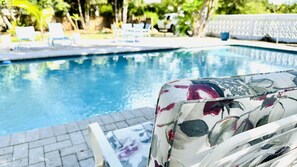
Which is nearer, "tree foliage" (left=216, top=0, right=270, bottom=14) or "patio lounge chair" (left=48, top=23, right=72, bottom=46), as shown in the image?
"patio lounge chair" (left=48, top=23, right=72, bottom=46)

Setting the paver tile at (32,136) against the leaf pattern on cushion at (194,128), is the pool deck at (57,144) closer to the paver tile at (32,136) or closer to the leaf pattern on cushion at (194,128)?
the paver tile at (32,136)

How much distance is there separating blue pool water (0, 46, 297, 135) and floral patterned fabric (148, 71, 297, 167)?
3476 mm

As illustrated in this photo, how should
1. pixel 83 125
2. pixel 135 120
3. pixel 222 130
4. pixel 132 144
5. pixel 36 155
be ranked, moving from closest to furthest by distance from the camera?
1. pixel 222 130
2. pixel 132 144
3. pixel 36 155
4. pixel 83 125
5. pixel 135 120

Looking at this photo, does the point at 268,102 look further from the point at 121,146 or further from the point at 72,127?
the point at 72,127

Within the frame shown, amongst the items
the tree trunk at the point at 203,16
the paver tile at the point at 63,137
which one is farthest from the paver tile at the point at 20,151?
the tree trunk at the point at 203,16

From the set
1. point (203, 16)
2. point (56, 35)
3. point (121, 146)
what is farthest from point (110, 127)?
point (203, 16)

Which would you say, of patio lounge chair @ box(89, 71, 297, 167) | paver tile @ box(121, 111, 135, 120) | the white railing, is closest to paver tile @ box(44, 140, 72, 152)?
paver tile @ box(121, 111, 135, 120)

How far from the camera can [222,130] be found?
35.6 inches

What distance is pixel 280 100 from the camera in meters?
1.01

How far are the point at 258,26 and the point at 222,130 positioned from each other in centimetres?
1420

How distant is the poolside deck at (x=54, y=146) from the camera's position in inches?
88.2

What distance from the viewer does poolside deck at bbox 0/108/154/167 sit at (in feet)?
7.35

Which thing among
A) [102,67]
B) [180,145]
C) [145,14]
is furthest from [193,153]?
[145,14]

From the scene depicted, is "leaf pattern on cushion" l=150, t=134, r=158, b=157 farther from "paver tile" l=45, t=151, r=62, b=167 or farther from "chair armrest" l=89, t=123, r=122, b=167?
"paver tile" l=45, t=151, r=62, b=167
